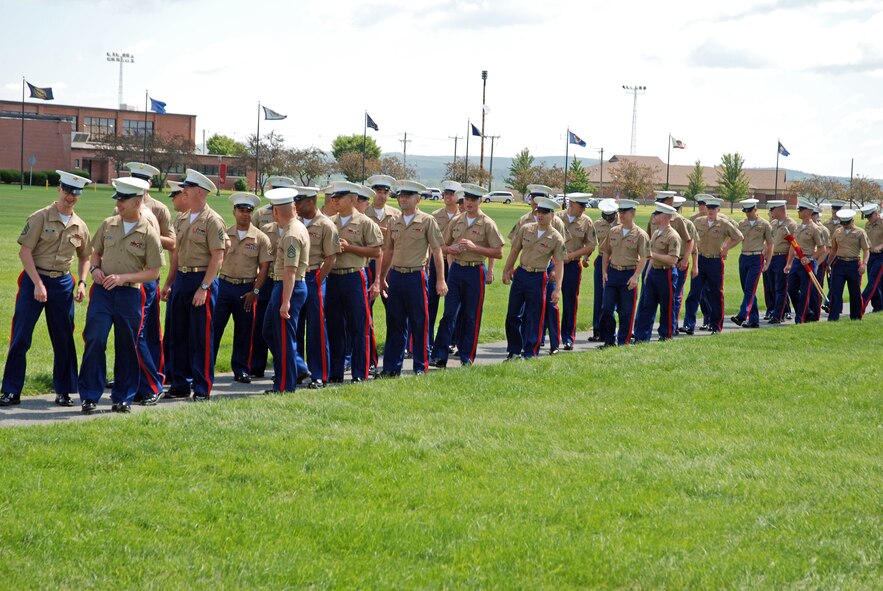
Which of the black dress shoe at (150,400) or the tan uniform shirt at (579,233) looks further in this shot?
the tan uniform shirt at (579,233)

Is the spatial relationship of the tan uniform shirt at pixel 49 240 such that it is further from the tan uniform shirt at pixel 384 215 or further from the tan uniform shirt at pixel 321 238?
the tan uniform shirt at pixel 384 215

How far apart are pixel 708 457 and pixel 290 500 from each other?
298cm

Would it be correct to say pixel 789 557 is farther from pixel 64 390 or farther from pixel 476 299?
pixel 476 299

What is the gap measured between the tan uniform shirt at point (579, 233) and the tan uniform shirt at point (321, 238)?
15.4ft

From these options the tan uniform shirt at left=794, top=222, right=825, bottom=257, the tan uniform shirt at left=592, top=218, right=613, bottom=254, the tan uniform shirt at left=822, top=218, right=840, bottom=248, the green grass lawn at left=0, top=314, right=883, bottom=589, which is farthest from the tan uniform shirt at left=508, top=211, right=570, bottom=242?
the tan uniform shirt at left=822, top=218, right=840, bottom=248

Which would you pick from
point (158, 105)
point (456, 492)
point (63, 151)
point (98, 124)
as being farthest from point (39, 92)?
point (456, 492)

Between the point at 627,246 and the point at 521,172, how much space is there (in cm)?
10356

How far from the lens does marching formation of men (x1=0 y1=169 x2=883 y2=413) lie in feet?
29.3

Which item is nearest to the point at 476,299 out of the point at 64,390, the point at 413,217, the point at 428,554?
the point at 413,217

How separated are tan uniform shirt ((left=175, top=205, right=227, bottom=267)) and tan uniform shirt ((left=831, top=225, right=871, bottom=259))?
11.2 m

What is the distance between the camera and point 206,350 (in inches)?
379

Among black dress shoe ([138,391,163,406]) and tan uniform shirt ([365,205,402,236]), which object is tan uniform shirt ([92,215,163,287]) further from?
tan uniform shirt ([365,205,402,236])

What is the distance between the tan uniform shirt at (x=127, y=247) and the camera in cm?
877

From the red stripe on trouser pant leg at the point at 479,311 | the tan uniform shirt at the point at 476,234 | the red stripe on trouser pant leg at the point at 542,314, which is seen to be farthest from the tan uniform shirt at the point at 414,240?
the red stripe on trouser pant leg at the point at 542,314
